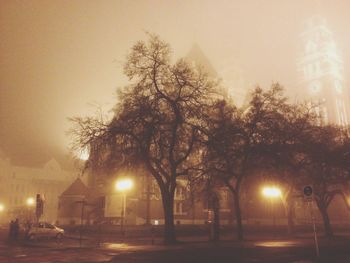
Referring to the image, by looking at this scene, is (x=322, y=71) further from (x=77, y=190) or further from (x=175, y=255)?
(x=175, y=255)

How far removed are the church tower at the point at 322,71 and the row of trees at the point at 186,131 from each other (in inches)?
4577

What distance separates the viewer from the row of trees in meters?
31.9

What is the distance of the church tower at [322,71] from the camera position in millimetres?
146125

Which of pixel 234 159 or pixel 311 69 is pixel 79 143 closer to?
pixel 234 159

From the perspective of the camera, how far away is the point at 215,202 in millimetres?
32250

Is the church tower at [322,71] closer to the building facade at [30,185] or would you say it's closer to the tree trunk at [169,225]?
the building facade at [30,185]

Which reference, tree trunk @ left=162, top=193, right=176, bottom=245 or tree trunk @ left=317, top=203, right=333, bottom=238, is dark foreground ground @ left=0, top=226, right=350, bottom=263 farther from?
tree trunk @ left=317, top=203, right=333, bottom=238

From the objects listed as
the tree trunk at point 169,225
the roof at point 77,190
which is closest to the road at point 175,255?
the tree trunk at point 169,225

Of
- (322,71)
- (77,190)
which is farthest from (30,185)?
(322,71)

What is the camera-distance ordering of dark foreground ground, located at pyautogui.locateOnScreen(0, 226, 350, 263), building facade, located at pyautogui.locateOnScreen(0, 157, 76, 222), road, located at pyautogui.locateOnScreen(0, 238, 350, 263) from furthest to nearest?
building facade, located at pyautogui.locateOnScreen(0, 157, 76, 222), dark foreground ground, located at pyautogui.locateOnScreen(0, 226, 350, 263), road, located at pyautogui.locateOnScreen(0, 238, 350, 263)

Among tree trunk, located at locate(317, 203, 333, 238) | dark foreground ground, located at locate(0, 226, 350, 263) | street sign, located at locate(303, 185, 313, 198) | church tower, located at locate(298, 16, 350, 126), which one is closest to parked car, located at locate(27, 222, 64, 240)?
dark foreground ground, located at locate(0, 226, 350, 263)

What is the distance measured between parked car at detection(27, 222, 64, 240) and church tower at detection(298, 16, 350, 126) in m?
124

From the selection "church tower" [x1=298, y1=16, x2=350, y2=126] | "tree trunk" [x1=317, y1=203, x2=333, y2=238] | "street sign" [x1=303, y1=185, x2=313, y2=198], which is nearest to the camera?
"street sign" [x1=303, y1=185, x2=313, y2=198]

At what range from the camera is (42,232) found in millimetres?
39625
